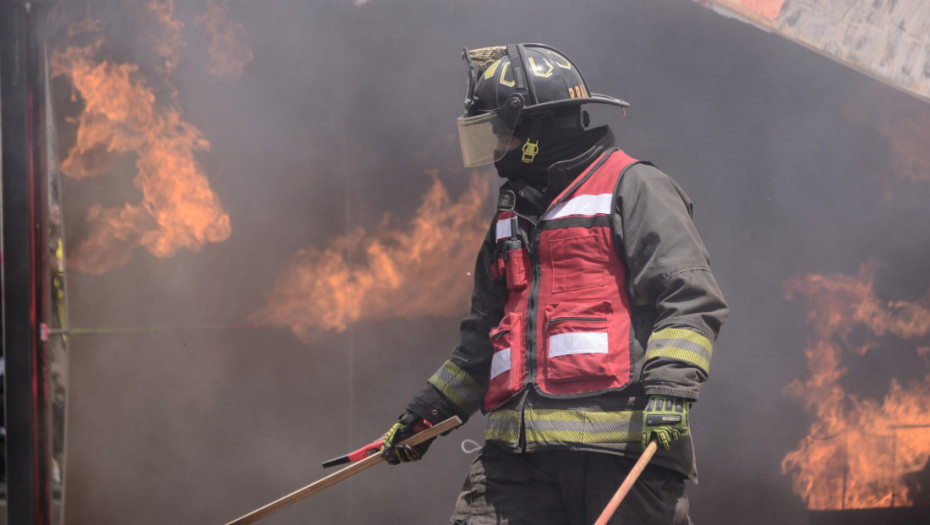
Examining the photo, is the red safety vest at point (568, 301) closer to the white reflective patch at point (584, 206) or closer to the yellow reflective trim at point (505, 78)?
the white reflective patch at point (584, 206)

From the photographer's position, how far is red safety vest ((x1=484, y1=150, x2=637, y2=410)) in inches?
100.0

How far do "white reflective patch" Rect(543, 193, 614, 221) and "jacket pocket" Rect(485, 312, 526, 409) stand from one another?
345 millimetres

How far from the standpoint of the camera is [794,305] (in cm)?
448

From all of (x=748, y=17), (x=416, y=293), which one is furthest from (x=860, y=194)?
(x=416, y=293)

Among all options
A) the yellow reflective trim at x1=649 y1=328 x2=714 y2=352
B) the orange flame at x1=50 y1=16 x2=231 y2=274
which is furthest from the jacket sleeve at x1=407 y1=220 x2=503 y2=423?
the orange flame at x1=50 y1=16 x2=231 y2=274

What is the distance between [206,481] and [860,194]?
3644 mm

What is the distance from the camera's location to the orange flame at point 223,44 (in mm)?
4332

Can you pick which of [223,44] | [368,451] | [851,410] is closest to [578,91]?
[368,451]

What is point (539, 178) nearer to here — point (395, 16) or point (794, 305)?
point (395, 16)

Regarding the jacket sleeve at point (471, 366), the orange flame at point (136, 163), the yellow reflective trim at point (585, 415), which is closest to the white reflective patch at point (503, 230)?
the jacket sleeve at point (471, 366)

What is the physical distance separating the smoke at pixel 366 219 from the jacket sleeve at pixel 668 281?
188cm

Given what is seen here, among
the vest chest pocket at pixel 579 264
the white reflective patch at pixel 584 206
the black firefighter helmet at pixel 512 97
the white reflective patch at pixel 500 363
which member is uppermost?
the black firefighter helmet at pixel 512 97

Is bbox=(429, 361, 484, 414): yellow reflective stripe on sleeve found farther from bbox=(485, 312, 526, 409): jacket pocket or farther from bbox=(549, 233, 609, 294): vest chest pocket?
bbox=(549, 233, 609, 294): vest chest pocket

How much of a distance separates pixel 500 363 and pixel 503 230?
0.45 metres
